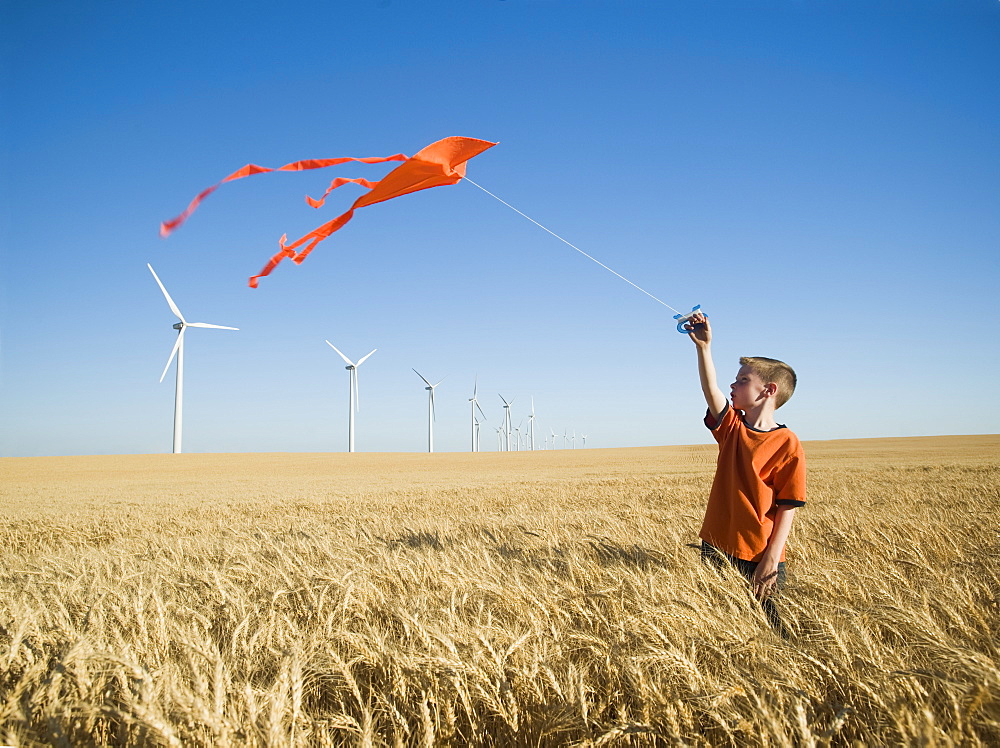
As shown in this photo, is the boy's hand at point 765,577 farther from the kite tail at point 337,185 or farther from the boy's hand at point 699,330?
the kite tail at point 337,185

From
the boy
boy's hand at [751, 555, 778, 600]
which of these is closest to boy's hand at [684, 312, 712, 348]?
the boy

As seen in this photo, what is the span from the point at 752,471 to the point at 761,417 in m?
0.48

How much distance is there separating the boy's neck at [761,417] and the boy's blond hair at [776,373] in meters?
0.13

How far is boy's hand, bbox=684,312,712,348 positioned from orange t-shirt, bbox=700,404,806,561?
575mm

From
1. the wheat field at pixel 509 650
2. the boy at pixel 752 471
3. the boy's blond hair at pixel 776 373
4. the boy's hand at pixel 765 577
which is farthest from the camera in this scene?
the boy's blond hair at pixel 776 373

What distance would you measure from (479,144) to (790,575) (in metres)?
3.91

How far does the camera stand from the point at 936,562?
520cm

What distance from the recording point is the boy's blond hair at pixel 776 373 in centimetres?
446

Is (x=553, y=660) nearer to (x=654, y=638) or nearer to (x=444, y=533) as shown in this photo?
(x=654, y=638)

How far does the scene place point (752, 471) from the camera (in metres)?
4.10

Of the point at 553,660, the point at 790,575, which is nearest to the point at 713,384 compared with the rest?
the point at 790,575

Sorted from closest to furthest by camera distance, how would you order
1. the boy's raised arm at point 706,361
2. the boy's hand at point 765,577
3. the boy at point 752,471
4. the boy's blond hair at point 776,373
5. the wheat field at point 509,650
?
the wheat field at point 509,650, the boy's hand at point 765,577, the boy at point 752,471, the boy's raised arm at point 706,361, the boy's blond hair at point 776,373

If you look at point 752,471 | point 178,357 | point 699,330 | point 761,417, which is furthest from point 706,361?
point 178,357

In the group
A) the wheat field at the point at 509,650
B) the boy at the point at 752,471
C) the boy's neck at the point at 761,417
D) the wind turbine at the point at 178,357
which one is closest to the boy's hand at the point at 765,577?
the boy at the point at 752,471
